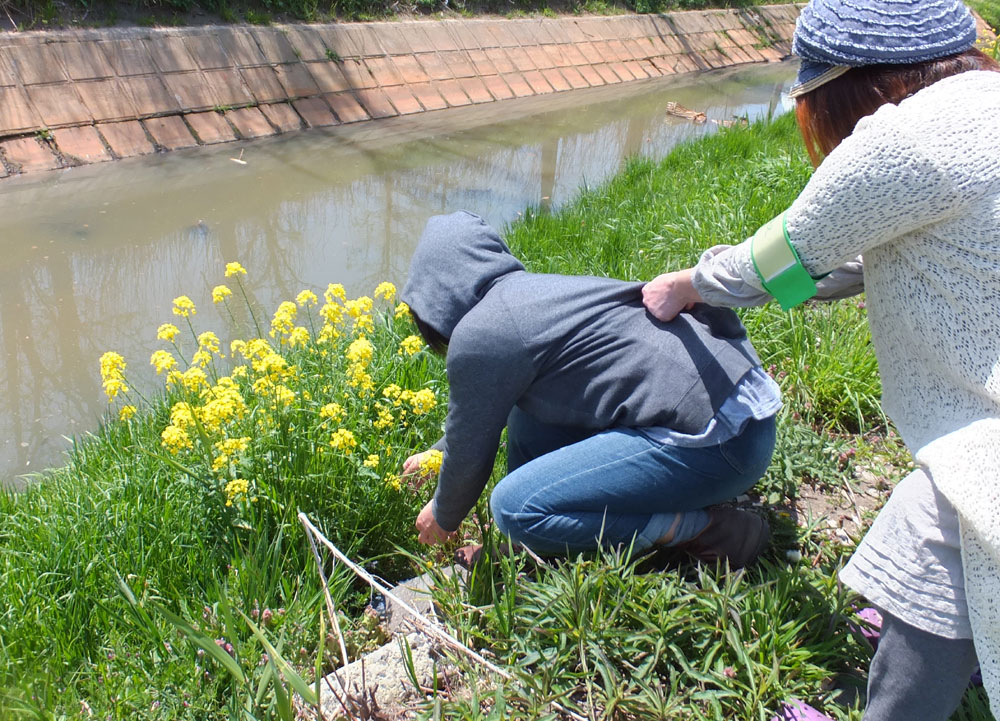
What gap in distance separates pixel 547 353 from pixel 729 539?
68cm

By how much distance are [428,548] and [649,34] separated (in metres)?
14.1

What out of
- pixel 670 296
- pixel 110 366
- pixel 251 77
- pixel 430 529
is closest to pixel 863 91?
pixel 670 296

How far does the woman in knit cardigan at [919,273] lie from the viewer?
1468 mm

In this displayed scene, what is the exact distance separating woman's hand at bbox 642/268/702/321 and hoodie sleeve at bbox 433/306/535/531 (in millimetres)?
330

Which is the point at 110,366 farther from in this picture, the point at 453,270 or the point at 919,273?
the point at 919,273

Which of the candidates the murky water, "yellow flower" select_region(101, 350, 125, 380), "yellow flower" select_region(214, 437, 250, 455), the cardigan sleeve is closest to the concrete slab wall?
the murky water

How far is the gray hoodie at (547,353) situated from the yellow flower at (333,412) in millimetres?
439

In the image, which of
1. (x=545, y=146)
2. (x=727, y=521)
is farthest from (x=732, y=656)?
(x=545, y=146)

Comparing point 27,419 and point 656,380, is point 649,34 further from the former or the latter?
point 656,380

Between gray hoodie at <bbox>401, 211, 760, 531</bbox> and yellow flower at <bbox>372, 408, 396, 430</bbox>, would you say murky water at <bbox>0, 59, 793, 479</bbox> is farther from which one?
gray hoodie at <bbox>401, 211, 760, 531</bbox>

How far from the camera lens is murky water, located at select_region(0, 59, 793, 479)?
4.50 meters

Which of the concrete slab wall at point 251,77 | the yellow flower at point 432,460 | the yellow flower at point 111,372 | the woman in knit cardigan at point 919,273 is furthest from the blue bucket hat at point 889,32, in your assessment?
the concrete slab wall at point 251,77

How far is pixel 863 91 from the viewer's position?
1673 millimetres

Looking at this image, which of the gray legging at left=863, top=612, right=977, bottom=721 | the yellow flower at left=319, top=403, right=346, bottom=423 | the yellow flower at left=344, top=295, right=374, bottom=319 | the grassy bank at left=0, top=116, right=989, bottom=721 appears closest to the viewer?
the gray legging at left=863, top=612, right=977, bottom=721
